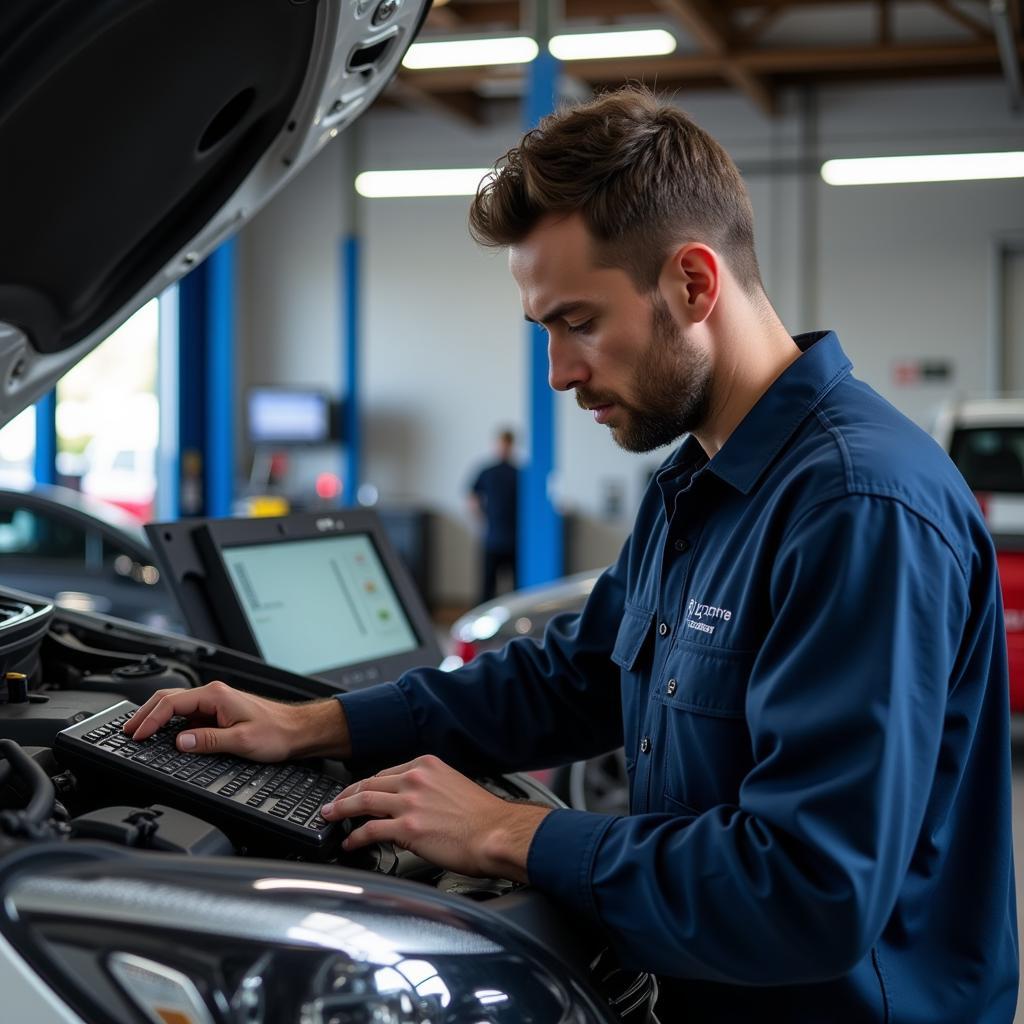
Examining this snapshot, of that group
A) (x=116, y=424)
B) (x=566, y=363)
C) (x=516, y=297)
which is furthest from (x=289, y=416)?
(x=566, y=363)

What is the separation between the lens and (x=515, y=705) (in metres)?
1.64

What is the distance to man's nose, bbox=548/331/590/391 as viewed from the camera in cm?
134

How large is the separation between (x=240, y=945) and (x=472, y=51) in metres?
8.19

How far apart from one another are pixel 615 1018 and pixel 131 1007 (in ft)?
1.43

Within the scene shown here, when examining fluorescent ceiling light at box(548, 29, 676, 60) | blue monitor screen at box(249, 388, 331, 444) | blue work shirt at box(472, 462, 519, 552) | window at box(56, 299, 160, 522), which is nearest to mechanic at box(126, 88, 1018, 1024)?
fluorescent ceiling light at box(548, 29, 676, 60)

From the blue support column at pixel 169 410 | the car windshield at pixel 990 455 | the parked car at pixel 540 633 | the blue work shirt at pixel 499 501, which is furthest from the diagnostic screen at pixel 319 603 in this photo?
the blue work shirt at pixel 499 501

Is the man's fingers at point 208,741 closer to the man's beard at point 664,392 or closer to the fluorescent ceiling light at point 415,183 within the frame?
the man's beard at point 664,392

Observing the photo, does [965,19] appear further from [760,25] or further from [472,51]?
[472,51]

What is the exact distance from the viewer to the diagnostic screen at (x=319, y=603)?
2.09m

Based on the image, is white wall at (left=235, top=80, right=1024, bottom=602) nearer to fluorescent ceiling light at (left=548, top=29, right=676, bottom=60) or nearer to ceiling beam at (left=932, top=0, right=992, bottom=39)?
ceiling beam at (left=932, top=0, right=992, bottom=39)

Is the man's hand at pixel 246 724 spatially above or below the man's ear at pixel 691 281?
below

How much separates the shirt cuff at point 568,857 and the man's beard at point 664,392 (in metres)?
0.41

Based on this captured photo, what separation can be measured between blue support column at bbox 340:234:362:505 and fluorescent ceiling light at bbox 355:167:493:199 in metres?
0.55

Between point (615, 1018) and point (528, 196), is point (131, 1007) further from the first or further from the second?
point (528, 196)
